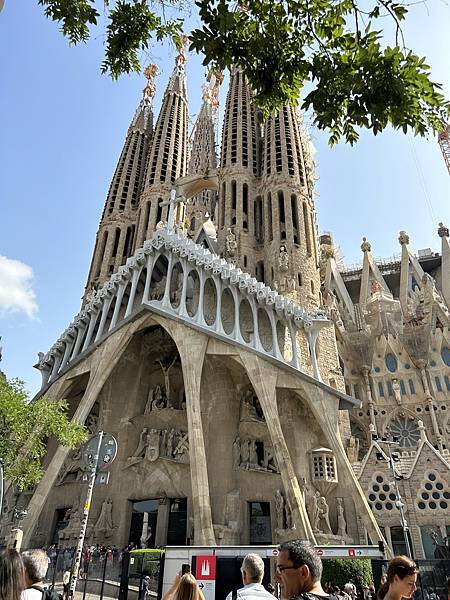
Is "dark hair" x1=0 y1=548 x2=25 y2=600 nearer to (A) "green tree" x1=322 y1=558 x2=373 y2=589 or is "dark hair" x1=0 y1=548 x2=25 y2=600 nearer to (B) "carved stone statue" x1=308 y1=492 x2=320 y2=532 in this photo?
(A) "green tree" x1=322 y1=558 x2=373 y2=589

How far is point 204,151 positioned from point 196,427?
38.8 metres

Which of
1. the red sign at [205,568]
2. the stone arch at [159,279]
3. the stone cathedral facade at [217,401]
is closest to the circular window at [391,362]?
the stone cathedral facade at [217,401]

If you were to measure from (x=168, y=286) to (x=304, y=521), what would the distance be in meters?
10.4

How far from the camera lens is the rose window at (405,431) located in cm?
2402

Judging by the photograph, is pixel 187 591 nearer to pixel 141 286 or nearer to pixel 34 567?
pixel 34 567

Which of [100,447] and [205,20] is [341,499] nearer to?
[100,447]

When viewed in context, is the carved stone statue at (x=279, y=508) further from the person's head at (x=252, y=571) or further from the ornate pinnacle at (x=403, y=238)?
the ornate pinnacle at (x=403, y=238)

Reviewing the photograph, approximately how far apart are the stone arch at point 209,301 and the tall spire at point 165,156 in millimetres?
9527

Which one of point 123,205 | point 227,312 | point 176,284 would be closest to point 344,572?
point 227,312

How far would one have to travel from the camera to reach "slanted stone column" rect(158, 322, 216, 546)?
14.8m

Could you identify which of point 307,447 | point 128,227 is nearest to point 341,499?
point 307,447

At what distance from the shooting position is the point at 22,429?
1477 centimetres

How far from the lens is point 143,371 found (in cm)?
2256

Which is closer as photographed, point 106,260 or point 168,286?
point 168,286
